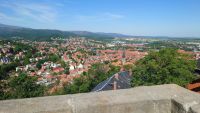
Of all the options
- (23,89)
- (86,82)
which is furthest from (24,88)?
(86,82)

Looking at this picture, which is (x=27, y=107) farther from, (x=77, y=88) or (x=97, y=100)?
(x=77, y=88)

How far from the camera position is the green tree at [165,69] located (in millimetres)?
19812

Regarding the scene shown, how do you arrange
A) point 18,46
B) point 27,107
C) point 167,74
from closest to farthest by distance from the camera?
point 27,107, point 167,74, point 18,46

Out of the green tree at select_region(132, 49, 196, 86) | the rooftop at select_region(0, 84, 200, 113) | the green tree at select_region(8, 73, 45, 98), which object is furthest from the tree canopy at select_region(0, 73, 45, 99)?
the rooftop at select_region(0, 84, 200, 113)

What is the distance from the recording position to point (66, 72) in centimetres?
8169

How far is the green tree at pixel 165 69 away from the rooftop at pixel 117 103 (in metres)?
17.8

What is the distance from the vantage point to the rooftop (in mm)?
1775

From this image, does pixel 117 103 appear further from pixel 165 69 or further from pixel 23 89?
pixel 23 89

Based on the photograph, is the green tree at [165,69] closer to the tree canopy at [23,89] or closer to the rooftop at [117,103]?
the rooftop at [117,103]

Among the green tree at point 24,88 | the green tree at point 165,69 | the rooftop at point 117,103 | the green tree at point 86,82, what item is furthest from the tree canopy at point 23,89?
the rooftop at point 117,103

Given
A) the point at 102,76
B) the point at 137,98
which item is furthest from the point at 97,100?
the point at 102,76

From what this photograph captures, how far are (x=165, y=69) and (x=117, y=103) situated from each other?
62.7 feet

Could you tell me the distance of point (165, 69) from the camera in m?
20.3

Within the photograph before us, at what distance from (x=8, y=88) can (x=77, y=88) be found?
39.3ft
